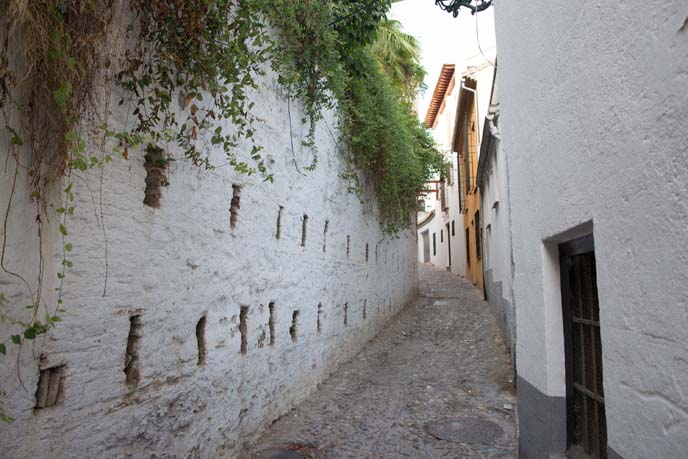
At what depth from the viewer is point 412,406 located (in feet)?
20.0

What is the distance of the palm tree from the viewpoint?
11.8 metres

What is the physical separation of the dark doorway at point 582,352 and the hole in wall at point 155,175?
2.57m

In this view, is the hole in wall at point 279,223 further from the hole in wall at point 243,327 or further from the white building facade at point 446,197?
the white building facade at point 446,197

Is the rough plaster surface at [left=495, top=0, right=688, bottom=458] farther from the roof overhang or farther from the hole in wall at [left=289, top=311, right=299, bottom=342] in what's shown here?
the roof overhang

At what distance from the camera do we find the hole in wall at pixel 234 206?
455 cm

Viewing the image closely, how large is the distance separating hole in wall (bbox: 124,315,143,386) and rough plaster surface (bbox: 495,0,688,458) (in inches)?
97.6

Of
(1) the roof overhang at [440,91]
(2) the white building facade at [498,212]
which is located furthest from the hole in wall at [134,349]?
(1) the roof overhang at [440,91]

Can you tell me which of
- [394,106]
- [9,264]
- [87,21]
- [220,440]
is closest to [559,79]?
[87,21]

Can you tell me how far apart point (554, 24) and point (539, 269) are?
4.74ft

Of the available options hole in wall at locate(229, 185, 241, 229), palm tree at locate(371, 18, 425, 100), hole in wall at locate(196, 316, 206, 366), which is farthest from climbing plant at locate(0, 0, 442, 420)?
palm tree at locate(371, 18, 425, 100)

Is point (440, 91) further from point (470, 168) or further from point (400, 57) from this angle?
point (400, 57)

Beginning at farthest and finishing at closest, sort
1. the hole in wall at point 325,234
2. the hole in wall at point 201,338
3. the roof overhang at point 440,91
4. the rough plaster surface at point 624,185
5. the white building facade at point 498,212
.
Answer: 1. the roof overhang at point 440,91
2. the white building facade at point 498,212
3. the hole in wall at point 325,234
4. the hole in wall at point 201,338
5. the rough plaster surface at point 624,185

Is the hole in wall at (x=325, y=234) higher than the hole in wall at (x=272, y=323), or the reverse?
the hole in wall at (x=325, y=234)

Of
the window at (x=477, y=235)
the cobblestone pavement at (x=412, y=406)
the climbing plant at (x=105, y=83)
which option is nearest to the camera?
the climbing plant at (x=105, y=83)
